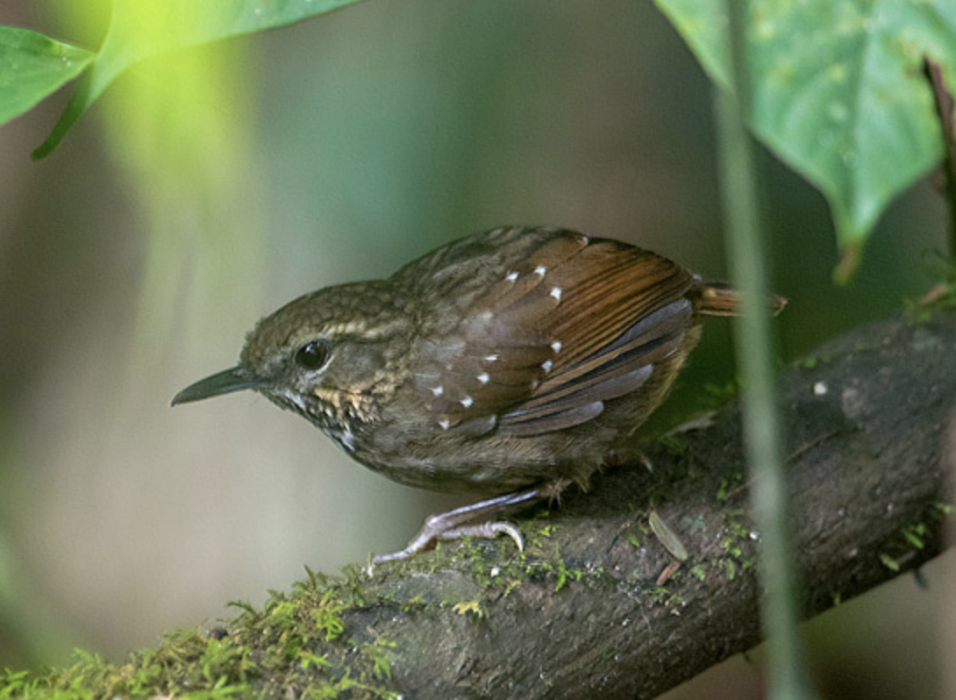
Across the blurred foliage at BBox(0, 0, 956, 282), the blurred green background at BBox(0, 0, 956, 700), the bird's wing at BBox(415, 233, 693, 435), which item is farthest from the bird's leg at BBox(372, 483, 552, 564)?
the blurred foliage at BBox(0, 0, 956, 282)

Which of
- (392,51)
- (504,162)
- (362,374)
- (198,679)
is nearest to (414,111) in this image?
(392,51)

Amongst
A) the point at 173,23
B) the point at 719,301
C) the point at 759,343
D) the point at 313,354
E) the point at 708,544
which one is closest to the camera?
the point at 759,343

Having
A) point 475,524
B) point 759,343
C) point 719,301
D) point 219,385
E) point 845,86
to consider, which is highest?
point 845,86

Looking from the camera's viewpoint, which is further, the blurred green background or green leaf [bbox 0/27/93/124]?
the blurred green background

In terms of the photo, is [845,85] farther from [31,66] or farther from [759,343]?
[31,66]

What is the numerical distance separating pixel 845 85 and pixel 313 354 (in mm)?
1543

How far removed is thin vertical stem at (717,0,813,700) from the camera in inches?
49.7

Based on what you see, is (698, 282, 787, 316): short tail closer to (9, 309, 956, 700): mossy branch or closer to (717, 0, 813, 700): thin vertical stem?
(9, 309, 956, 700): mossy branch

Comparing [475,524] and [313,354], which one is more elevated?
[313,354]

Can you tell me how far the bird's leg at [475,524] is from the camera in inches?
95.8

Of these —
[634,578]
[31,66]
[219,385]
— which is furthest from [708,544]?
[31,66]

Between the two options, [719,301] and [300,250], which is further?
[300,250]

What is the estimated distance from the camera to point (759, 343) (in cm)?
133

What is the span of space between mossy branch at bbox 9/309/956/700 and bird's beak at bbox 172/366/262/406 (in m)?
0.55
